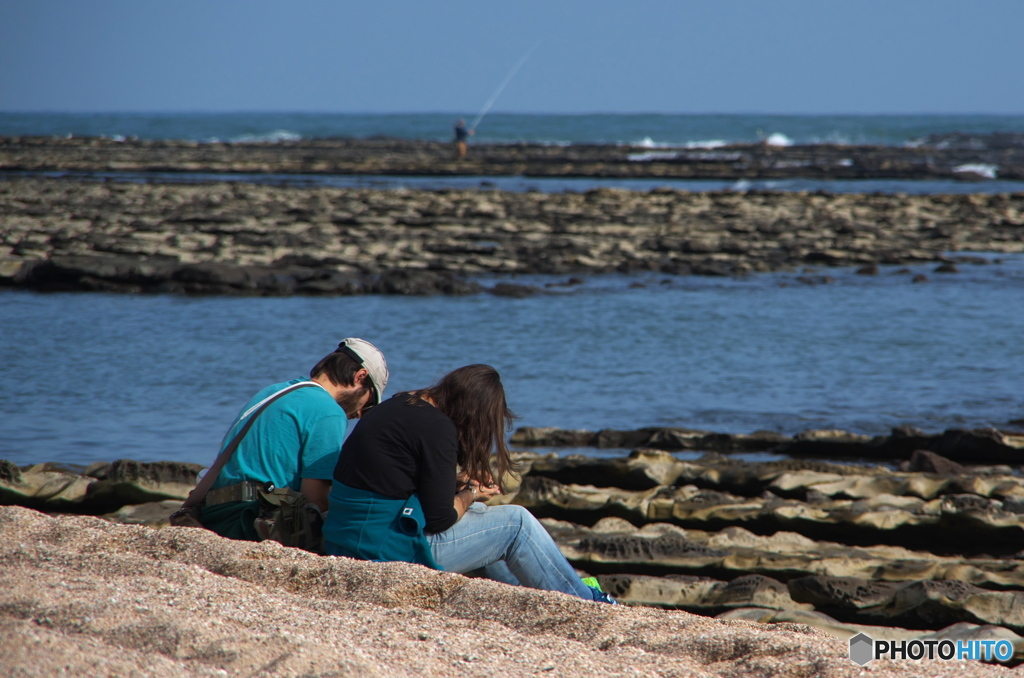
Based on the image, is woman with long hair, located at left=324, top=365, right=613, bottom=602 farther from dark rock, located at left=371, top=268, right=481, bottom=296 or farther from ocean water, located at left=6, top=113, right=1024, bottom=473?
dark rock, located at left=371, top=268, right=481, bottom=296

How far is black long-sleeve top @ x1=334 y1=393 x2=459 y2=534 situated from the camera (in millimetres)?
3574

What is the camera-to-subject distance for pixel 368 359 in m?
4.09

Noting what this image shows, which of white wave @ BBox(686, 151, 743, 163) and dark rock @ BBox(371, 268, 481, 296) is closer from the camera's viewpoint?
dark rock @ BBox(371, 268, 481, 296)

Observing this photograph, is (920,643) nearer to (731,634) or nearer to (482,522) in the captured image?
(731,634)

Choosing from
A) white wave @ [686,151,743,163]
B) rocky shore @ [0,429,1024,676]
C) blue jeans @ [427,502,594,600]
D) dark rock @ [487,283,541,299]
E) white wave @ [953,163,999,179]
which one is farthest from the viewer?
white wave @ [686,151,743,163]

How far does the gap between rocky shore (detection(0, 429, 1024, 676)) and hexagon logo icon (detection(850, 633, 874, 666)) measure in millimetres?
53

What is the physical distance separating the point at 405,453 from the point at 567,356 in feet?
25.3

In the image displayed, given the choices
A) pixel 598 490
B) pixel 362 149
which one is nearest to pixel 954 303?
pixel 598 490

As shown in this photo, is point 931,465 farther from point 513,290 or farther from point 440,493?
→ point 513,290

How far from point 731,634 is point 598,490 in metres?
3.04

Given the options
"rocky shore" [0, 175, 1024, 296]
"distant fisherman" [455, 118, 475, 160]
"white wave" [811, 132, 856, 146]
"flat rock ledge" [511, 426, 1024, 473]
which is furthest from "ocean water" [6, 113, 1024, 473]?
"white wave" [811, 132, 856, 146]

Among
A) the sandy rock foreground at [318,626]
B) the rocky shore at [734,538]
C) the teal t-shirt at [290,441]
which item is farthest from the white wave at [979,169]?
the sandy rock foreground at [318,626]

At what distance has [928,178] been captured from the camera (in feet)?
128

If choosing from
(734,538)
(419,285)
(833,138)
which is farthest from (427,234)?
(833,138)
